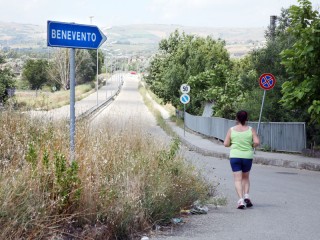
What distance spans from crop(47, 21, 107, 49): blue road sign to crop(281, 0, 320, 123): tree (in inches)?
423

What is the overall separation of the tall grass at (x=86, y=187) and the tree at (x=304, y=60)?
8617 mm

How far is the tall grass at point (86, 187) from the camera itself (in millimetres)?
7023

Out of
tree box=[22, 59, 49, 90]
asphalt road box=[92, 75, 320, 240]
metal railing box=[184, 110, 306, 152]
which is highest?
asphalt road box=[92, 75, 320, 240]

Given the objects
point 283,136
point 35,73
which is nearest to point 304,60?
point 283,136

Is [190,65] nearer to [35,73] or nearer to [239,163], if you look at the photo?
[239,163]

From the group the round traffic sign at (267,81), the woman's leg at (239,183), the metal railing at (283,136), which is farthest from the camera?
the metal railing at (283,136)

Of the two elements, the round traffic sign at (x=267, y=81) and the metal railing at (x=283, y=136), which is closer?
the round traffic sign at (x=267, y=81)

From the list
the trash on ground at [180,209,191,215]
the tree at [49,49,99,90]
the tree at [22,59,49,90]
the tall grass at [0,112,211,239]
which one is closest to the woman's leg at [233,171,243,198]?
the tall grass at [0,112,211,239]

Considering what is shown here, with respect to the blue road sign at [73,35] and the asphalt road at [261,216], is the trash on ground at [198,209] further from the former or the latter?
the blue road sign at [73,35]

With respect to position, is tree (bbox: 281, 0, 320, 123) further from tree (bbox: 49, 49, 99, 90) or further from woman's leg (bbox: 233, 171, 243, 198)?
tree (bbox: 49, 49, 99, 90)

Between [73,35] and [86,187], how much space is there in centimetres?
231

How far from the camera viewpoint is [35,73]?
123312mm

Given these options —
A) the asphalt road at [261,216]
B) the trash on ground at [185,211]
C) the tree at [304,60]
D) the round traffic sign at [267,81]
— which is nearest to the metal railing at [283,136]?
the round traffic sign at [267,81]

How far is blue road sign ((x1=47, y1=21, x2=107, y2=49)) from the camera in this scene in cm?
877
